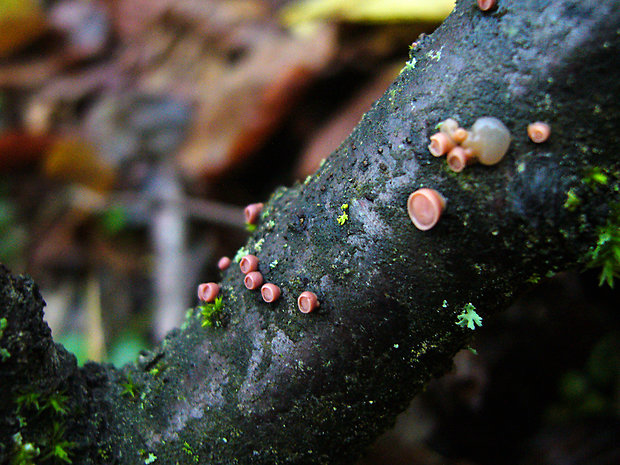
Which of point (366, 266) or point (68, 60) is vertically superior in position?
point (68, 60)

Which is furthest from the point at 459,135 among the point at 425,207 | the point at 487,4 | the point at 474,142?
the point at 487,4

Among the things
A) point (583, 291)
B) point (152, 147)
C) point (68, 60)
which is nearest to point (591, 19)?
point (583, 291)

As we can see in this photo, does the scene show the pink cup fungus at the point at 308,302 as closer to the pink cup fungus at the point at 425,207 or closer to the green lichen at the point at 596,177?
the pink cup fungus at the point at 425,207

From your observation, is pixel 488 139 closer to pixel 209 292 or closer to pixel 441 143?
pixel 441 143

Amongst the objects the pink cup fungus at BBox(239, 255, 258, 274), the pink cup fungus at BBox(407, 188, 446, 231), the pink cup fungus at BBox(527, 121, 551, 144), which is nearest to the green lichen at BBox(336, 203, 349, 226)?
the pink cup fungus at BBox(407, 188, 446, 231)

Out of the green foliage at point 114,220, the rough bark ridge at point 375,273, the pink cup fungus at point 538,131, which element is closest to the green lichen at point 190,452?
the rough bark ridge at point 375,273

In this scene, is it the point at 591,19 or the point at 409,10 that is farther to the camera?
the point at 409,10

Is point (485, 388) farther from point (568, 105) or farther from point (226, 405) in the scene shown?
point (568, 105)
